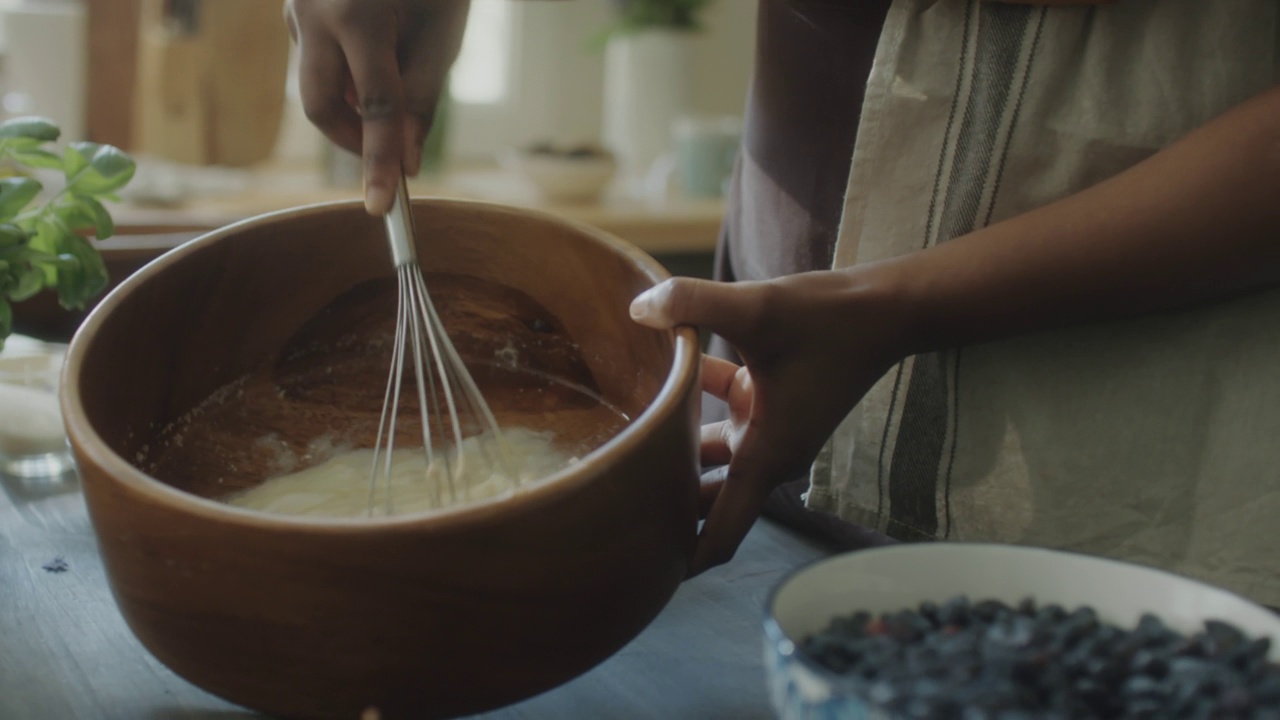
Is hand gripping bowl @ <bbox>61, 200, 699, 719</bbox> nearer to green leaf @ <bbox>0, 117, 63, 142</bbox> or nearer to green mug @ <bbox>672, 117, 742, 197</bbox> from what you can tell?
green leaf @ <bbox>0, 117, 63, 142</bbox>

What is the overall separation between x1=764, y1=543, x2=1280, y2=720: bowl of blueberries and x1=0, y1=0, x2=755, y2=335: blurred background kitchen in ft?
4.36

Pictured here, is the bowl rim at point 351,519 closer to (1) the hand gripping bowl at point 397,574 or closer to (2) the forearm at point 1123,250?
(1) the hand gripping bowl at point 397,574

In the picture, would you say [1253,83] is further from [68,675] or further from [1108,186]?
[68,675]

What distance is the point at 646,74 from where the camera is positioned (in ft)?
6.77

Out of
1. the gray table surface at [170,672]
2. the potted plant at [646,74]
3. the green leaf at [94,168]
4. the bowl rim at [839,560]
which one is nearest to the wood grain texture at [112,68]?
the potted plant at [646,74]

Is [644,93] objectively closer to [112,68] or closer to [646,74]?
[646,74]

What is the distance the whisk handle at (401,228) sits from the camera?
541 mm

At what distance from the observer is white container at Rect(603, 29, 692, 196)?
204cm

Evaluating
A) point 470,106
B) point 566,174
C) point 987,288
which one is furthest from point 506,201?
point 987,288

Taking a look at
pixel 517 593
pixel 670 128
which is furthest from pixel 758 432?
pixel 670 128

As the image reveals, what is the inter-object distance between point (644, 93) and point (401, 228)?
160 cm

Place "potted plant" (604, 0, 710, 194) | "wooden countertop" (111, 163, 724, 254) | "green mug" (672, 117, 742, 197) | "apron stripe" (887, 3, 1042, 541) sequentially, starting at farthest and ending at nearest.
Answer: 1. "potted plant" (604, 0, 710, 194)
2. "green mug" (672, 117, 742, 197)
3. "wooden countertop" (111, 163, 724, 254)
4. "apron stripe" (887, 3, 1042, 541)

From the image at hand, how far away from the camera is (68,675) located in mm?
470

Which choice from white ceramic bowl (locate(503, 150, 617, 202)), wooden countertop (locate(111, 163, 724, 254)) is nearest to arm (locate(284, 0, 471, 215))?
wooden countertop (locate(111, 163, 724, 254))
